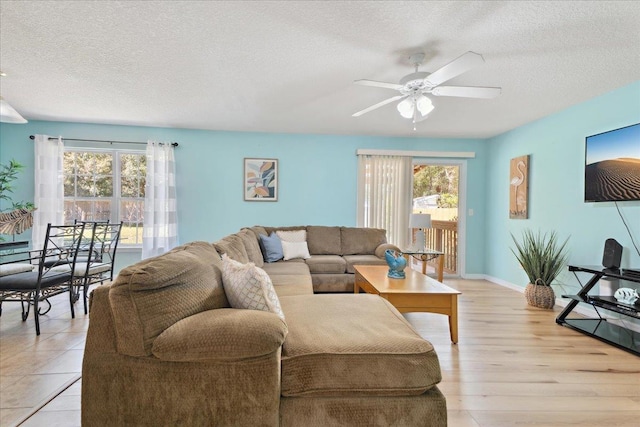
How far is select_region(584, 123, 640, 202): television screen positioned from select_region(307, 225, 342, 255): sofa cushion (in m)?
2.89

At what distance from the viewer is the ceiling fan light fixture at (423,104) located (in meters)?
2.47

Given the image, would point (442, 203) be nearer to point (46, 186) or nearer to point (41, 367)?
point (41, 367)

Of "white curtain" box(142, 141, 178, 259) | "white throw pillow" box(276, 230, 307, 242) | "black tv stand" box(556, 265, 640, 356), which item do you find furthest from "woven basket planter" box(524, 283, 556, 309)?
"white curtain" box(142, 141, 178, 259)

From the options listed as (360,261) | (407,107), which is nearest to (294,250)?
(360,261)

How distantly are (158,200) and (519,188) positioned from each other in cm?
514

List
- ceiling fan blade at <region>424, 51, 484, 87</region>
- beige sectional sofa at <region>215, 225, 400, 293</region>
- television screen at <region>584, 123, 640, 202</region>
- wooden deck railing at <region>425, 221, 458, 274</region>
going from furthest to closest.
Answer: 1. wooden deck railing at <region>425, 221, 458, 274</region>
2. beige sectional sofa at <region>215, 225, 400, 293</region>
3. television screen at <region>584, 123, 640, 202</region>
4. ceiling fan blade at <region>424, 51, 484, 87</region>

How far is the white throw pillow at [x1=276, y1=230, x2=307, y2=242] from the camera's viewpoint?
430 cm

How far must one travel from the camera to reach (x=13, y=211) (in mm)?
3998

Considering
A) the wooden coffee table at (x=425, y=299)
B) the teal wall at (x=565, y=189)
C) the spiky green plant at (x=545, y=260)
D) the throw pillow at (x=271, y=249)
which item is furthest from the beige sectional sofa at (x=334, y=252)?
the teal wall at (x=565, y=189)

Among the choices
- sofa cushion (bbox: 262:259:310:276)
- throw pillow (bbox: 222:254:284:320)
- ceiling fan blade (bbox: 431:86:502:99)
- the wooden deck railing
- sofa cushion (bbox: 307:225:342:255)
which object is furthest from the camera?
the wooden deck railing

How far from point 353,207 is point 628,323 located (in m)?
3.40

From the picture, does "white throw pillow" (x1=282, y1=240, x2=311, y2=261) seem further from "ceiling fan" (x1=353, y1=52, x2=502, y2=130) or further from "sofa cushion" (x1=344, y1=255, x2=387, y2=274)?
Answer: "ceiling fan" (x1=353, y1=52, x2=502, y2=130)

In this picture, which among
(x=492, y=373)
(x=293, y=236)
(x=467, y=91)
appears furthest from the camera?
(x=293, y=236)

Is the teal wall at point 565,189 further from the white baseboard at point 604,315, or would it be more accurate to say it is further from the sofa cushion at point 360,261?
the sofa cushion at point 360,261
